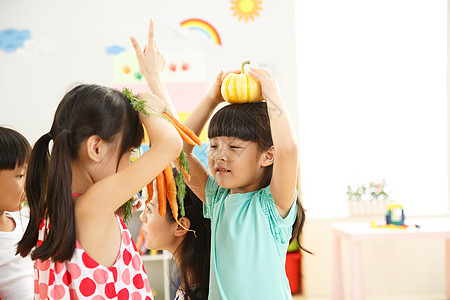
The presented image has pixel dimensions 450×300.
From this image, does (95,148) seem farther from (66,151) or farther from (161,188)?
(161,188)

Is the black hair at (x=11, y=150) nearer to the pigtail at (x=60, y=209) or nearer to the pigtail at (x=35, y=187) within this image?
the pigtail at (x=35, y=187)

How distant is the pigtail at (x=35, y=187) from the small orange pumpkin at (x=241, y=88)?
53cm

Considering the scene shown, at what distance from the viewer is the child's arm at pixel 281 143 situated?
128cm

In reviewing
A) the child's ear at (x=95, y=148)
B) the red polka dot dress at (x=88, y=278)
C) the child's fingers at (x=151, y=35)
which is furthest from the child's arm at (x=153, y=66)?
the red polka dot dress at (x=88, y=278)

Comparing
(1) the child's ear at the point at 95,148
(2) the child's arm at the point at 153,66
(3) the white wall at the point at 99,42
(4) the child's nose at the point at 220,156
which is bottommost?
(4) the child's nose at the point at 220,156

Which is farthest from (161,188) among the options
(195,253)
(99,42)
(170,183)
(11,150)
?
(99,42)

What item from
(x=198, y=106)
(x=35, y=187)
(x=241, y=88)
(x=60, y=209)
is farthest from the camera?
(x=198, y=106)

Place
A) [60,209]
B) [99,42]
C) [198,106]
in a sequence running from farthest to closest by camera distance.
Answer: [99,42] → [198,106] → [60,209]

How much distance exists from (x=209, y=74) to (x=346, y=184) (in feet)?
5.07

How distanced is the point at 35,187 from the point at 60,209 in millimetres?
145

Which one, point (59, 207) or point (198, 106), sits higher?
point (198, 106)

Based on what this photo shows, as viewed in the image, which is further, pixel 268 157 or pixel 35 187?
pixel 268 157

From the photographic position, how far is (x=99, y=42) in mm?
4055

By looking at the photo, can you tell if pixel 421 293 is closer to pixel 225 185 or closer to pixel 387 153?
pixel 387 153
